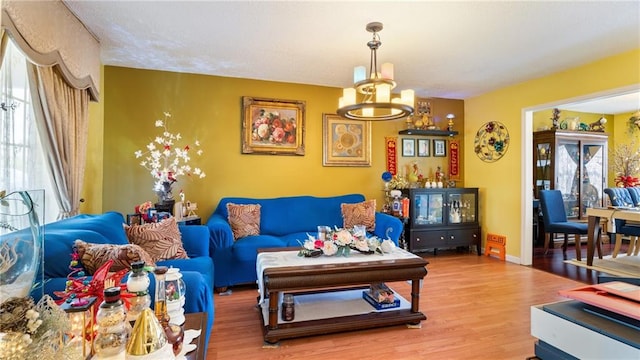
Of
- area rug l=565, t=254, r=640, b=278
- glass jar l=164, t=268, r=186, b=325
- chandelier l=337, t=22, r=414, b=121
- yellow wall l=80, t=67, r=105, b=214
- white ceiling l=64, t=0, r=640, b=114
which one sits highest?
white ceiling l=64, t=0, r=640, b=114

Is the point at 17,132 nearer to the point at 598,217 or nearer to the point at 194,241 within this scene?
the point at 194,241

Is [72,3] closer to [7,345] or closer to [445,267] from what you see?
[7,345]

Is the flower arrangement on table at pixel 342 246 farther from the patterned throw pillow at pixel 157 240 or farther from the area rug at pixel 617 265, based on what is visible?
the area rug at pixel 617 265

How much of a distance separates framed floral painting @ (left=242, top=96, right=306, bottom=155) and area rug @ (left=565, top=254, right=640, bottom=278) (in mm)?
4065

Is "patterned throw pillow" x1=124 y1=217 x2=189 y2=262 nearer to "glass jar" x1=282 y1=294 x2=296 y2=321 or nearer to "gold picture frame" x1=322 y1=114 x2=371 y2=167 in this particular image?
"glass jar" x1=282 y1=294 x2=296 y2=321

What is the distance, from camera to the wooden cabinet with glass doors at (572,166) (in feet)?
17.2

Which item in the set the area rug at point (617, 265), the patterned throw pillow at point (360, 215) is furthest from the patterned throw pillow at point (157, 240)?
the area rug at point (617, 265)

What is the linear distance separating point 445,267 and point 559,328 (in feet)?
11.2

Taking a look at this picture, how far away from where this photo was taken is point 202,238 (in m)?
2.80

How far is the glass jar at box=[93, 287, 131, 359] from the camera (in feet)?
2.67

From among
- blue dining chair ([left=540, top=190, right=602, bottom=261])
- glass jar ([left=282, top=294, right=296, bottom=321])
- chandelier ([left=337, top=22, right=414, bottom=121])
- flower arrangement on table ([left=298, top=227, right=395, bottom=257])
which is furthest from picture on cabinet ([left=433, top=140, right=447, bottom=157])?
glass jar ([left=282, top=294, right=296, bottom=321])

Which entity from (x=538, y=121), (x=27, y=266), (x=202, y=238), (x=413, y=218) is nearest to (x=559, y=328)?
(x=27, y=266)

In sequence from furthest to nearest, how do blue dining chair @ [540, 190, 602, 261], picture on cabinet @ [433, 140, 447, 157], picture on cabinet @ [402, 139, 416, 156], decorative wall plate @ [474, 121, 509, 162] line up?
picture on cabinet @ [433, 140, 447, 157] < picture on cabinet @ [402, 139, 416, 156] < decorative wall plate @ [474, 121, 509, 162] < blue dining chair @ [540, 190, 602, 261]

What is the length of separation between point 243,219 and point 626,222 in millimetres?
5056
